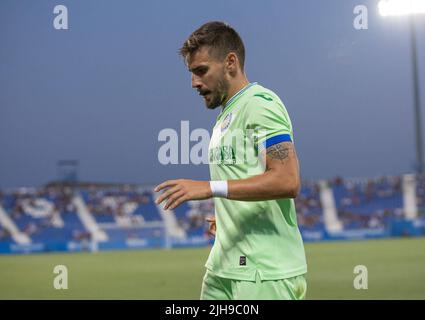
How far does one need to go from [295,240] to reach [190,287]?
1070cm

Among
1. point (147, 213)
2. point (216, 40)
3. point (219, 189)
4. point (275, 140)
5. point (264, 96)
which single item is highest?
point (216, 40)

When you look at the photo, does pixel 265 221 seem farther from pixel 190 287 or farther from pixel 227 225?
pixel 190 287

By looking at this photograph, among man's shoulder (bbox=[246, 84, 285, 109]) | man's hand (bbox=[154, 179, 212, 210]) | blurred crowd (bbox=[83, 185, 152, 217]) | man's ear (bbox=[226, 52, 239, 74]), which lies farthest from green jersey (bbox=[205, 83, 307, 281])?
blurred crowd (bbox=[83, 185, 152, 217])

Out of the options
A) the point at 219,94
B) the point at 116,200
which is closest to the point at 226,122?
the point at 219,94

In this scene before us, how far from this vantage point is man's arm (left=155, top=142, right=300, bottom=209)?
121 inches

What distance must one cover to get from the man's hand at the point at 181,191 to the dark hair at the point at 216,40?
83 centimetres

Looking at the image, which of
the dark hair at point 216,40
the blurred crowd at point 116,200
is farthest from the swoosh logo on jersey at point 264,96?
the blurred crowd at point 116,200

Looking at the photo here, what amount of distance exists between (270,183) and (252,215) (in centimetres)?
36

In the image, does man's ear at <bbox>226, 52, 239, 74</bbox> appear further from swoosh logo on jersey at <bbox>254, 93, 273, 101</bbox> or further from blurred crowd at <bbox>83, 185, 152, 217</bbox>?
blurred crowd at <bbox>83, 185, 152, 217</bbox>

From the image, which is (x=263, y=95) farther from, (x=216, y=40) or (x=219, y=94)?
(x=216, y=40)

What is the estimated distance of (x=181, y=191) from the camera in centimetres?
297
